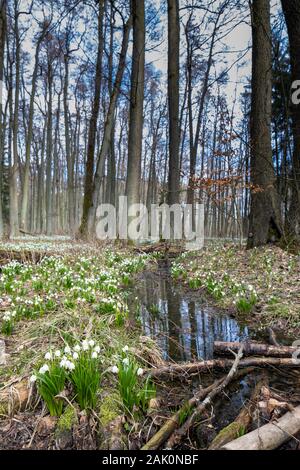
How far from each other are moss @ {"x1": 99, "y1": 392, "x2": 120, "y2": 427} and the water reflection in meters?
1.00

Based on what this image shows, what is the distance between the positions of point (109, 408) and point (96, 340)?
2.71 ft

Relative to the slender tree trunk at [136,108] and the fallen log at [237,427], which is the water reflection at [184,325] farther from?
the slender tree trunk at [136,108]

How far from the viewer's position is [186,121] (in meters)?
24.5

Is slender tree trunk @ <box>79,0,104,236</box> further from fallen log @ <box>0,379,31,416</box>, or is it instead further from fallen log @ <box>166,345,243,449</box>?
fallen log @ <box>166,345,243,449</box>

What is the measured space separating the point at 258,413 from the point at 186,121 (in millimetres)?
24710

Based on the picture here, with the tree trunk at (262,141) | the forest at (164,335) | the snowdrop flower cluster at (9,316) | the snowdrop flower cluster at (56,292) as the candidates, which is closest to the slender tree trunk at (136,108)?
the forest at (164,335)

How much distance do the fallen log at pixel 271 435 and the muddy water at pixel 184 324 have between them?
4.21ft

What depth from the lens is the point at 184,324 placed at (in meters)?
4.14

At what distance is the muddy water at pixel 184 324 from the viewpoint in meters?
3.29

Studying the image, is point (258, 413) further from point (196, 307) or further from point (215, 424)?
point (196, 307)

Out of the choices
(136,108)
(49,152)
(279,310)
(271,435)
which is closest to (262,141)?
(136,108)

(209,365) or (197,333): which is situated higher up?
(209,365)

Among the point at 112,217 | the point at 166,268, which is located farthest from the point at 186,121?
the point at 166,268

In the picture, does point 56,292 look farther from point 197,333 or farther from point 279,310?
point 279,310
